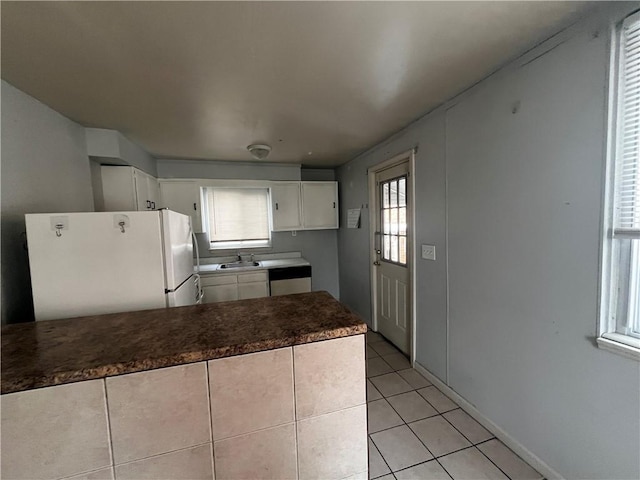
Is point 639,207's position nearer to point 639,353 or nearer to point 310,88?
point 639,353

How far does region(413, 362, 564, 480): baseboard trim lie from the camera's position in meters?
1.42

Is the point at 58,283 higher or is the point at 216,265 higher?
the point at 58,283

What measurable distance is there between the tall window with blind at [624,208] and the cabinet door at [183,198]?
3.57m

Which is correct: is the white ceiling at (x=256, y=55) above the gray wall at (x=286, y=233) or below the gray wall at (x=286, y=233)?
above

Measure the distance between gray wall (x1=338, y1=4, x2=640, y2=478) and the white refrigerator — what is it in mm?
1947

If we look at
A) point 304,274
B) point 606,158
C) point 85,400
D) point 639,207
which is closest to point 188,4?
point 85,400

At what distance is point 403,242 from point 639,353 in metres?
1.77

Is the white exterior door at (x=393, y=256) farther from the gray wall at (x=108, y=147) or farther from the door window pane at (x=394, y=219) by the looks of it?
the gray wall at (x=108, y=147)

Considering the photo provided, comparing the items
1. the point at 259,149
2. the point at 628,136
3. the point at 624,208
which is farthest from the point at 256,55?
the point at 624,208

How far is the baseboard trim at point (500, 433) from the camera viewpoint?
142 centimetres

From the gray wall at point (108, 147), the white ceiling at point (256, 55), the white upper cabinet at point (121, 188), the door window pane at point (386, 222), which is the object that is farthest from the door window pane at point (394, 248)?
the gray wall at point (108, 147)

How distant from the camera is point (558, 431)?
4.48 feet

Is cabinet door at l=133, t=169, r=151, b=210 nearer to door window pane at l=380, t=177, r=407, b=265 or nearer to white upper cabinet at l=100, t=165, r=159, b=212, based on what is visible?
white upper cabinet at l=100, t=165, r=159, b=212

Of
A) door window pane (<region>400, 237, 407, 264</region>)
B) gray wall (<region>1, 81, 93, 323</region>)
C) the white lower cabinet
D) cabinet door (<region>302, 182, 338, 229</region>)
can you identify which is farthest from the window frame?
door window pane (<region>400, 237, 407, 264</region>)
